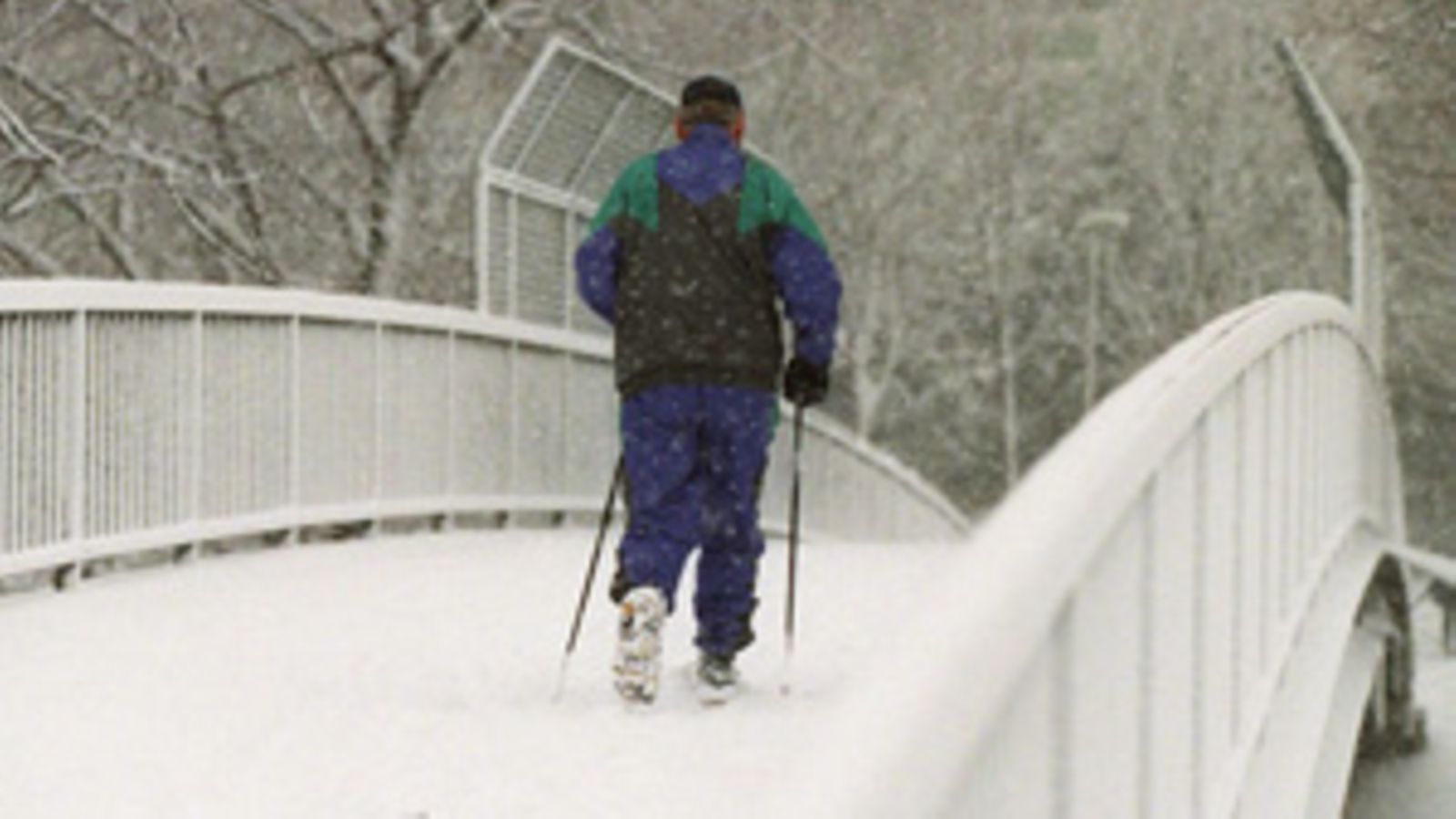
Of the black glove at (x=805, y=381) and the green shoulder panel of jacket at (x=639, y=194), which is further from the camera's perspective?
the black glove at (x=805, y=381)

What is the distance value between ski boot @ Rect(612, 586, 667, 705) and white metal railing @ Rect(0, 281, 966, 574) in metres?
3.54

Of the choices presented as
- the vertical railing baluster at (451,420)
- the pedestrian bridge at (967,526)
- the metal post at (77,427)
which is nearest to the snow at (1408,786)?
the pedestrian bridge at (967,526)

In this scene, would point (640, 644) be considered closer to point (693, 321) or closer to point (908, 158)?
point (693, 321)

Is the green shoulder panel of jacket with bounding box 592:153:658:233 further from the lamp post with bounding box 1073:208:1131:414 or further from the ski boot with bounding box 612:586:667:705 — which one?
the lamp post with bounding box 1073:208:1131:414

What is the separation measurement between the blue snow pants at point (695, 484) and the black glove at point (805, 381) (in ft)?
0.35

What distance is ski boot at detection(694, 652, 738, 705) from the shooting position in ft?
24.1

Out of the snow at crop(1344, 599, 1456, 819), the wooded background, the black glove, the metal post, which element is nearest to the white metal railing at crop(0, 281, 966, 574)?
the metal post

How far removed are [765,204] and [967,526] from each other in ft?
12.0

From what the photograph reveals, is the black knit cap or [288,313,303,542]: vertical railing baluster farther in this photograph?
[288,313,303,542]: vertical railing baluster

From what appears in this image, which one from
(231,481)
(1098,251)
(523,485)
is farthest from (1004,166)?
(231,481)

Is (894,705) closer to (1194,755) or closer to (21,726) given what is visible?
(1194,755)

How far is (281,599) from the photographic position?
1030 cm

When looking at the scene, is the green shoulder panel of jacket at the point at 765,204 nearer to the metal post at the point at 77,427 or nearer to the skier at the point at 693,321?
the skier at the point at 693,321

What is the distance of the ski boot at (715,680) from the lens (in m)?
7.35
